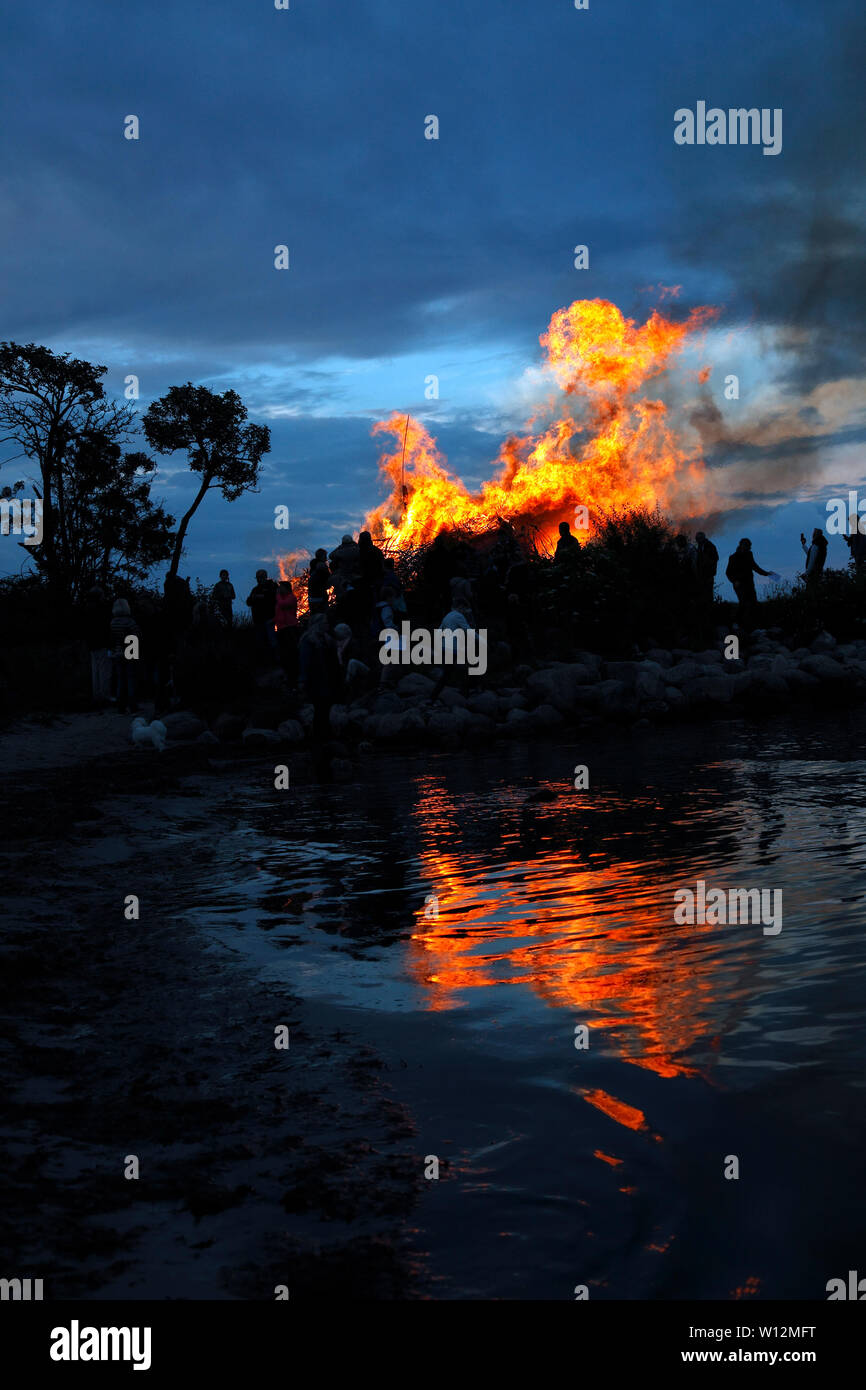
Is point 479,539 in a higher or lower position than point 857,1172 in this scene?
higher

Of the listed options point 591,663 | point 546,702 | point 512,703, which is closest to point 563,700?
point 546,702

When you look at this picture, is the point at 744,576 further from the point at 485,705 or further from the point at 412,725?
the point at 412,725

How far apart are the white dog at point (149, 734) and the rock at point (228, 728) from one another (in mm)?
2050

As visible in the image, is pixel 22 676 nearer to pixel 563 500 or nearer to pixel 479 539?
pixel 479 539

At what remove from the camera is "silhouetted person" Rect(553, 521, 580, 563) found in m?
27.8

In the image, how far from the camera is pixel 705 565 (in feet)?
92.7

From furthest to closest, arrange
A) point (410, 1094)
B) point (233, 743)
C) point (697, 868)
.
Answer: point (233, 743), point (697, 868), point (410, 1094)

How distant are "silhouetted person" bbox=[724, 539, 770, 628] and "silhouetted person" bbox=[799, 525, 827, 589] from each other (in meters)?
1.96

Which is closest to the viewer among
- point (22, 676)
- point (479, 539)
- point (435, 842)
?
point (435, 842)

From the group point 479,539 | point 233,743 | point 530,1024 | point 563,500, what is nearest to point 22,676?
point 233,743

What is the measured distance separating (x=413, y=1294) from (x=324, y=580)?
21.6m

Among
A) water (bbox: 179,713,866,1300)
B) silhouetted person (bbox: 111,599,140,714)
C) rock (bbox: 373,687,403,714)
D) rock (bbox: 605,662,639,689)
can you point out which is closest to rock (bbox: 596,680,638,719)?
rock (bbox: 605,662,639,689)

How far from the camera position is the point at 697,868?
7.98 metres

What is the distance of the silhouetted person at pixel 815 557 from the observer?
29250 millimetres
